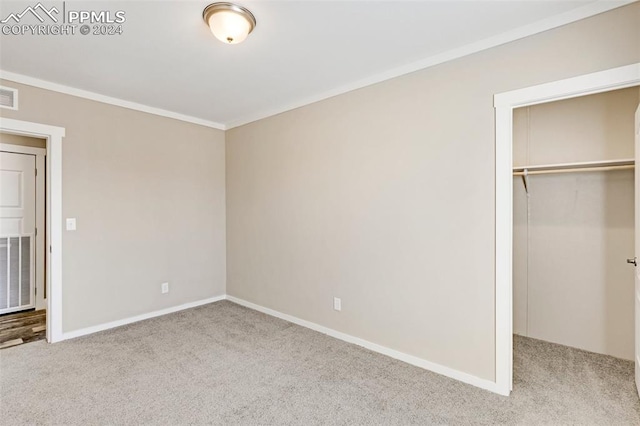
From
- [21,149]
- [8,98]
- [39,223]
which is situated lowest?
[39,223]

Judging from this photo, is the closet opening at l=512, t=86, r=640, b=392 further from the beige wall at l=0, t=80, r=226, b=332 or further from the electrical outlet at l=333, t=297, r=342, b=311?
the beige wall at l=0, t=80, r=226, b=332

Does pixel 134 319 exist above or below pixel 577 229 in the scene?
below

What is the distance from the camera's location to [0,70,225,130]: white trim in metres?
2.87

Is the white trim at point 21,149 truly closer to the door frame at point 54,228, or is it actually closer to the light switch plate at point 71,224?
the door frame at point 54,228

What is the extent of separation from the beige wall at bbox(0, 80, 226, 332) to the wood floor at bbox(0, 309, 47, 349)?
17.5 inches

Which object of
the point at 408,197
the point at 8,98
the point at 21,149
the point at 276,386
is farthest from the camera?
the point at 21,149

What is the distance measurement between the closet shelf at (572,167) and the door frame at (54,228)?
4.31 m

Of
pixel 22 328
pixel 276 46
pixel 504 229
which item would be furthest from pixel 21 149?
pixel 504 229

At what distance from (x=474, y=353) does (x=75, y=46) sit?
369 centimetres

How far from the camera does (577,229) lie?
293 centimetres

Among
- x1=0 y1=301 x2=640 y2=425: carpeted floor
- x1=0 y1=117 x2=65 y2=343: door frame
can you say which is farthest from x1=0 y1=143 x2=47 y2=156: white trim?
x1=0 y1=301 x2=640 y2=425: carpeted floor

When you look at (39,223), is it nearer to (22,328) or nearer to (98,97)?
(22,328)

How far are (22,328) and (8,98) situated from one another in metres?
2.38

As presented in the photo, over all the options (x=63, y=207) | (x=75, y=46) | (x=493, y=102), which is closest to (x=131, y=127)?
(x=63, y=207)
